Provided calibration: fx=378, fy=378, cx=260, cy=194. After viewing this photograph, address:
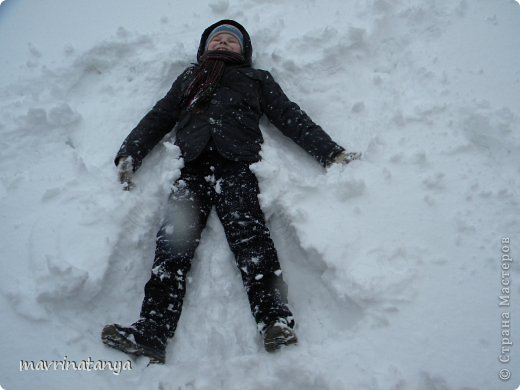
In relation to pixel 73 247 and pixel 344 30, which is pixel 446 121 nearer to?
pixel 344 30

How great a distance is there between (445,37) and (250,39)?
5.34 ft

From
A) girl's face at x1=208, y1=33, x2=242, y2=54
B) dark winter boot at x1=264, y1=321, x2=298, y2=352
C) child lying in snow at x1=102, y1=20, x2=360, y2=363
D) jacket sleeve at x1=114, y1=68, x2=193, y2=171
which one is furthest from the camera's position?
girl's face at x1=208, y1=33, x2=242, y2=54

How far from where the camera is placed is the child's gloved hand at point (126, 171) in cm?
260

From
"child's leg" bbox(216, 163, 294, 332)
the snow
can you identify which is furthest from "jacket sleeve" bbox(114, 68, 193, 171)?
"child's leg" bbox(216, 163, 294, 332)

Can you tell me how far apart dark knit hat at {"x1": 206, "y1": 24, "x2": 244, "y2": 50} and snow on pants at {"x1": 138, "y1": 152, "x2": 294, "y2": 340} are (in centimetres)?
119

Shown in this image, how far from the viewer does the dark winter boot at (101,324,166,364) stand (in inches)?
77.1

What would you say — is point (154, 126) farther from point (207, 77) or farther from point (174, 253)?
point (174, 253)

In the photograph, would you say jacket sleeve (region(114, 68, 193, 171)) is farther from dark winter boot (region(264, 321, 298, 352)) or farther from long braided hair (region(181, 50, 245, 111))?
dark winter boot (region(264, 321, 298, 352))

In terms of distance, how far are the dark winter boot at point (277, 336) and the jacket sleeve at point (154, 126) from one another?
149 centimetres

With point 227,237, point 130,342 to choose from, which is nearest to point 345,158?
point 227,237

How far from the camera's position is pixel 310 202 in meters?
2.49

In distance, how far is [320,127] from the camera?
8.99ft

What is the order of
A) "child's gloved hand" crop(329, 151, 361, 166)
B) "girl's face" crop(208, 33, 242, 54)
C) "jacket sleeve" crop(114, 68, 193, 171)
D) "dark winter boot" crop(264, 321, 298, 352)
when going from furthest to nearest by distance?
"girl's face" crop(208, 33, 242, 54) < "jacket sleeve" crop(114, 68, 193, 171) < "child's gloved hand" crop(329, 151, 361, 166) < "dark winter boot" crop(264, 321, 298, 352)

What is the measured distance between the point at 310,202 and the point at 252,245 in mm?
508
